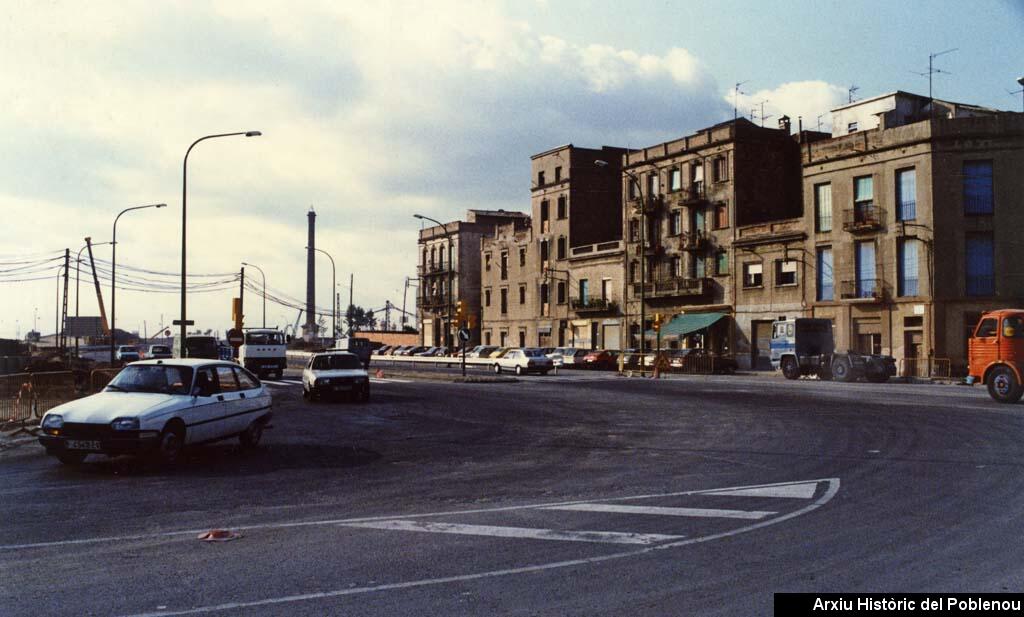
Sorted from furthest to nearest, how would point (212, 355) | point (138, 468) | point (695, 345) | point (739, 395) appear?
point (695, 345) < point (212, 355) < point (739, 395) < point (138, 468)

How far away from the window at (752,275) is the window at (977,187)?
515 inches

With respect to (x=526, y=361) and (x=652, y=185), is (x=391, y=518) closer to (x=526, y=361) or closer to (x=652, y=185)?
(x=526, y=361)

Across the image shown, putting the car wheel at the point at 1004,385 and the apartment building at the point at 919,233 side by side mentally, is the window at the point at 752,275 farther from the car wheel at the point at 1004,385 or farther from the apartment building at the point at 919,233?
the car wheel at the point at 1004,385

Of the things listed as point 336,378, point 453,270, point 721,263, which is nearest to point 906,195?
point 721,263

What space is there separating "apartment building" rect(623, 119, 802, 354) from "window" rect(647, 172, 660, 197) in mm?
90

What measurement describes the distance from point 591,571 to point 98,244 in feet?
194

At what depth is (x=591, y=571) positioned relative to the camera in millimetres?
6391

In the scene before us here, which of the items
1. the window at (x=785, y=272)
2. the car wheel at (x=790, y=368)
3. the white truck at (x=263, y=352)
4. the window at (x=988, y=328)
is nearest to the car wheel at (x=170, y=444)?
the window at (x=988, y=328)

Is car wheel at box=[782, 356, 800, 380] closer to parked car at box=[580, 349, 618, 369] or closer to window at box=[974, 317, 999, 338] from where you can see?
parked car at box=[580, 349, 618, 369]

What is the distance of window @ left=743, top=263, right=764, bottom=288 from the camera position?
174 ft

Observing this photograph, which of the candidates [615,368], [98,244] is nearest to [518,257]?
[615,368]

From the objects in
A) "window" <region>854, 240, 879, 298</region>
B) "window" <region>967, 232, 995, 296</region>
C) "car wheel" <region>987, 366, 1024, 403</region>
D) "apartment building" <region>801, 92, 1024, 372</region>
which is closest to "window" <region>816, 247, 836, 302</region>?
"apartment building" <region>801, 92, 1024, 372</region>

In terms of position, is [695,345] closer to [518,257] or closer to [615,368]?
[615,368]

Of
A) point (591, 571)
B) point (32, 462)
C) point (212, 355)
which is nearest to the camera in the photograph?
point (591, 571)
